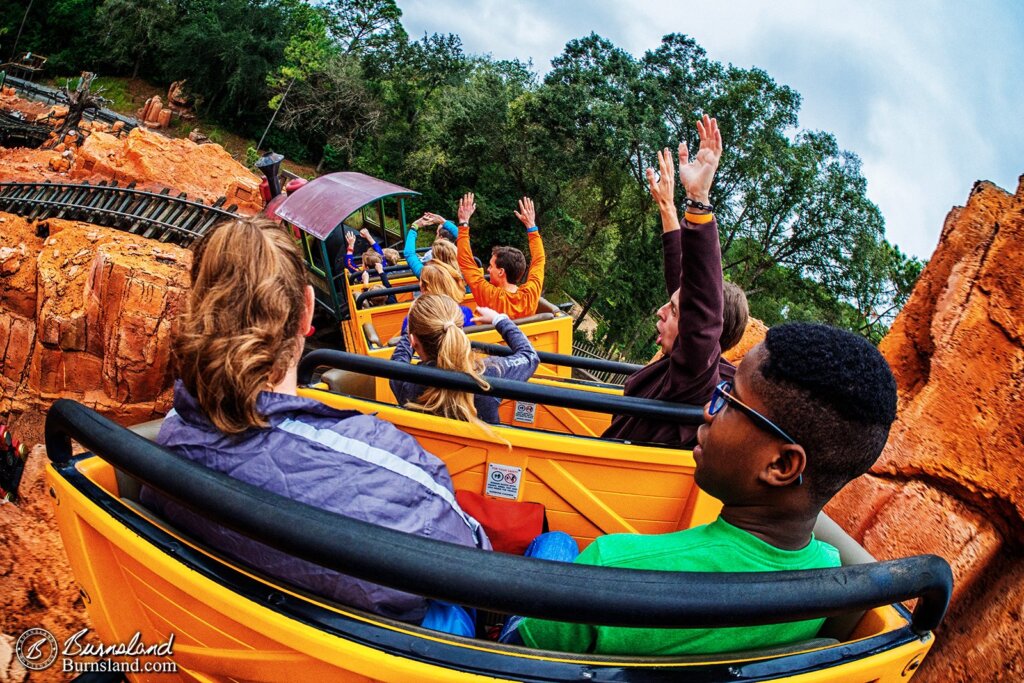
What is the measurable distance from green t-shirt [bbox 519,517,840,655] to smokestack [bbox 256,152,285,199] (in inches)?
368

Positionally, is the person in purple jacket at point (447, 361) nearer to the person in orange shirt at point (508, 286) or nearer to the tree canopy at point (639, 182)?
the person in orange shirt at point (508, 286)

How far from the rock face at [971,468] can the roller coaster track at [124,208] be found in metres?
11.6

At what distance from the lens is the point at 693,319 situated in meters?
2.06

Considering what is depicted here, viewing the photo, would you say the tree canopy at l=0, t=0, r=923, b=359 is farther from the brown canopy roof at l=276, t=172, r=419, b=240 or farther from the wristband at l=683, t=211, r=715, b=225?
the wristband at l=683, t=211, r=715, b=225

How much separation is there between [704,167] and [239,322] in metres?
1.76

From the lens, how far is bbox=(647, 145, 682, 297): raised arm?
2602mm

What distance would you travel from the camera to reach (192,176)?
16172mm

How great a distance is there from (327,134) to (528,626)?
37259 mm

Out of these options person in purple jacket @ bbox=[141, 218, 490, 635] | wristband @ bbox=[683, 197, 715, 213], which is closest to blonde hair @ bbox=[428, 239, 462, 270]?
wristband @ bbox=[683, 197, 715, 213]

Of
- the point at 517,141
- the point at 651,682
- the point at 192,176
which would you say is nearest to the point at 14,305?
the point at 192,176

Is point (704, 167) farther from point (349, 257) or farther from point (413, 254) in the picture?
point (349, 257)

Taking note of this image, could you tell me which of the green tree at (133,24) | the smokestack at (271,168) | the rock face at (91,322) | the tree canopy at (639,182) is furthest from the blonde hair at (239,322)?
the green tree at (133,24)

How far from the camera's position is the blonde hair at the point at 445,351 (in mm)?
2246

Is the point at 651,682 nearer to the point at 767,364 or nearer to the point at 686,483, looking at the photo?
the point at 767,364
